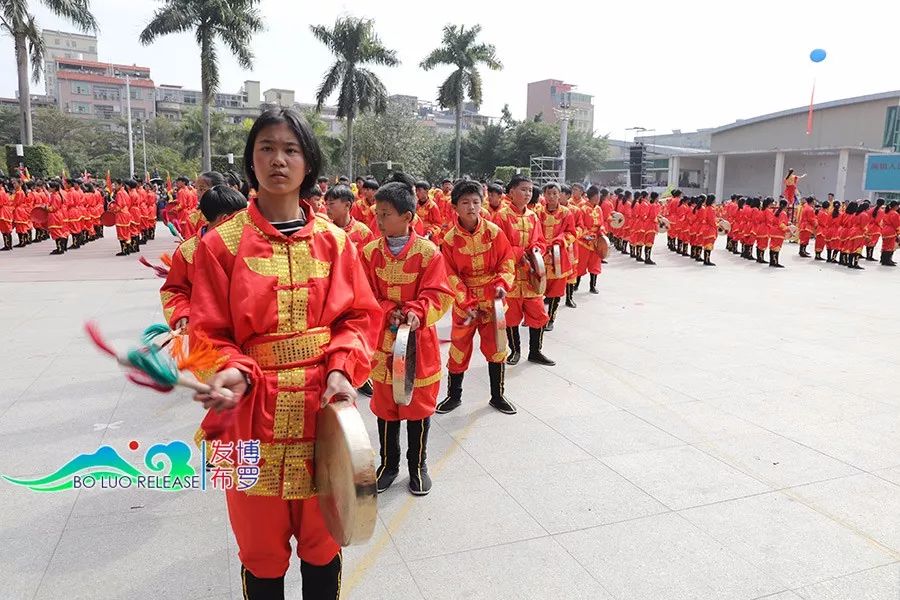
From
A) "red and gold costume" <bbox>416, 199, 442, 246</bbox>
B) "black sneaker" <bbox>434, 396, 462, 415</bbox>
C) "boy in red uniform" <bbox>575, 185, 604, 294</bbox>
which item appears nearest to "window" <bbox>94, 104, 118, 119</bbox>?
"red and gold costume" <bbox>416, 199, 442, 246</bbox>

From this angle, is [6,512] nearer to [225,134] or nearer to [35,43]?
[35,43]

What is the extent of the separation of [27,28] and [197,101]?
73.8 metres

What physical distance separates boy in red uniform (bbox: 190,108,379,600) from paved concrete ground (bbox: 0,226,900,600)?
2.78ft

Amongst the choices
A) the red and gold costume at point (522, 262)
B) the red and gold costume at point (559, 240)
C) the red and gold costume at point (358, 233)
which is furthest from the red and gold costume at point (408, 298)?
the red and gold costume at point (559, 240)

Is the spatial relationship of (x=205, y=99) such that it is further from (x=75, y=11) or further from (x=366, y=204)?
(x=366, y=204)

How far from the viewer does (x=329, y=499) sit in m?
2.07

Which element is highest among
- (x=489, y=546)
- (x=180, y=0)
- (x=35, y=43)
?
(x=180, y=0)

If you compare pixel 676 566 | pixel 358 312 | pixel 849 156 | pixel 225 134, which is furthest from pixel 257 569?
pixel 225 134

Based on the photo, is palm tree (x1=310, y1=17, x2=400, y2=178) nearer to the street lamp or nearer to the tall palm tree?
the tall palm tree

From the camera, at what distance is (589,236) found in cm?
Answer: 977

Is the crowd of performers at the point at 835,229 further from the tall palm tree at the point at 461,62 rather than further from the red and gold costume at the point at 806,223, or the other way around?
the tall palm tree at the point at 461,62

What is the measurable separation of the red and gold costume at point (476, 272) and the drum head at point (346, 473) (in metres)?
2.80

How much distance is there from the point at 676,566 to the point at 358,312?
202 centimetres

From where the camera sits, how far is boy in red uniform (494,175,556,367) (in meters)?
5.85
